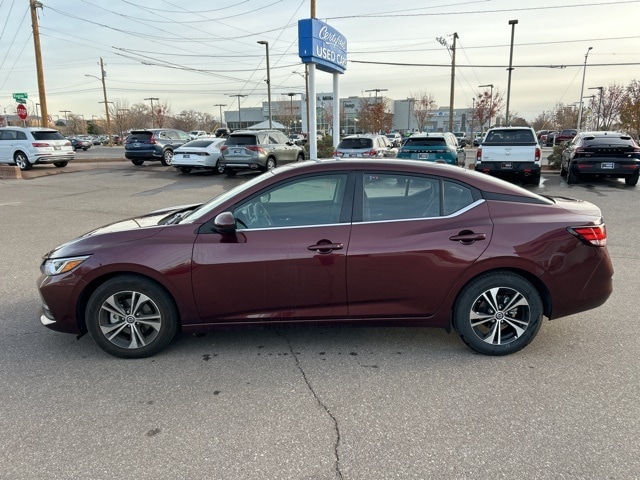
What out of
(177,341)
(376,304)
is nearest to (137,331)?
(177,341)

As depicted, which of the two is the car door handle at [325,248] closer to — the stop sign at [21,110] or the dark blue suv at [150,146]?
the dark blue suv at [150,146]

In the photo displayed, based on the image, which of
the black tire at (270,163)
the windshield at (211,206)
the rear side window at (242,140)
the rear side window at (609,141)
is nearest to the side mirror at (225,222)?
the windshield at (211,206)

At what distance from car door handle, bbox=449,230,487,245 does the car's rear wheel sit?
21.2 meters

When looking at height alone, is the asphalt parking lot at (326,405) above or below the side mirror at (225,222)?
below

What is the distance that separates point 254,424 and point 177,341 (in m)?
→ 1.46

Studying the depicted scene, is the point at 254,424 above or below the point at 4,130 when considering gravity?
below

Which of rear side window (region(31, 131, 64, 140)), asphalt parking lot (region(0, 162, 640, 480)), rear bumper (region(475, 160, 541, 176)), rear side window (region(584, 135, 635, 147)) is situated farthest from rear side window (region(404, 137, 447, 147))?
rear side window (region(31, 131, 64, 140))

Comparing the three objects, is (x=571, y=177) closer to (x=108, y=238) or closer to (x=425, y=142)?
(x=425, y=142)

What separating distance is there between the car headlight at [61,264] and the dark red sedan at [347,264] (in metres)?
0.01

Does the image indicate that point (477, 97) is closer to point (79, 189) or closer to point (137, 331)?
Result: point (79, 189)

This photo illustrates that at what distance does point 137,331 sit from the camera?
3707mm

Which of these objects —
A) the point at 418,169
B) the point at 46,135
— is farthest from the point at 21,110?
the point at 418,169

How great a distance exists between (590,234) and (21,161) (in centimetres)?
2218

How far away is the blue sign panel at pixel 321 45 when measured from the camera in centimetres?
1541
